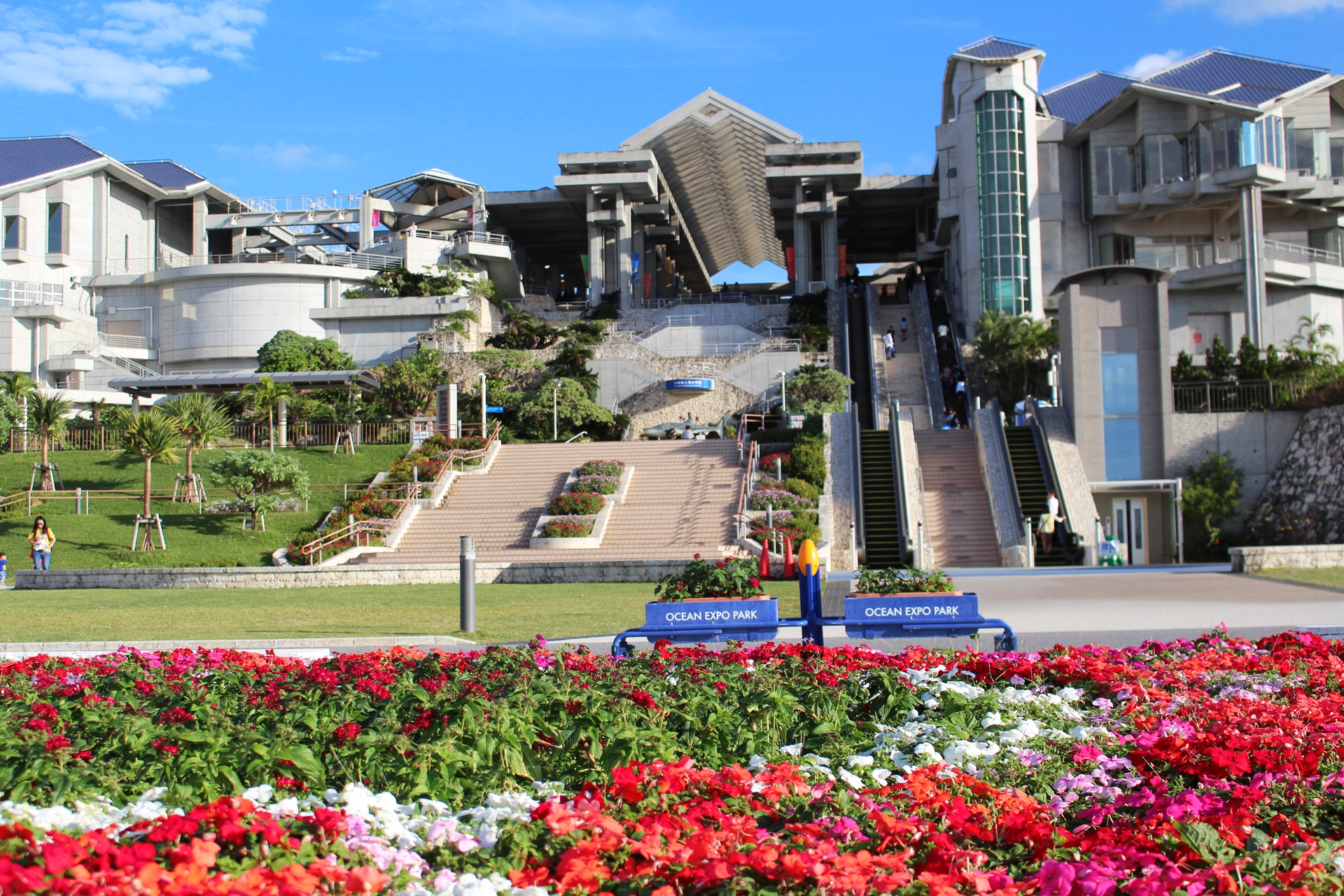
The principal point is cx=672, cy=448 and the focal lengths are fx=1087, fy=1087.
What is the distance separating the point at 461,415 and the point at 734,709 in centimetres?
3439

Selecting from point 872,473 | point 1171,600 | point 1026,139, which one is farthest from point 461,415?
point 1171,600

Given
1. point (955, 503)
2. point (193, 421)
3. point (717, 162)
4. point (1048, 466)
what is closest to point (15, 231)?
point (193, 421)

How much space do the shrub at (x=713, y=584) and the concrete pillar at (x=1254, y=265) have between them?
35022 millimetres

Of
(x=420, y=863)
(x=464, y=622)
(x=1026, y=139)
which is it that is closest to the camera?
(x=420, y=863)

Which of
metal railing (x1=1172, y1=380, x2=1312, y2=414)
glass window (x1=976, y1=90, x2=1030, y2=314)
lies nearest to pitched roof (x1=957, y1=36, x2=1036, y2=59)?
glass window (x1=976, y1=90, x2=1030, y2=314)

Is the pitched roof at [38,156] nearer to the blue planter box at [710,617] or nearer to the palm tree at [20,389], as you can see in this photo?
the palm tree at [20,389]

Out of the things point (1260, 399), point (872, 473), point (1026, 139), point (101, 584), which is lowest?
point (101, 584)

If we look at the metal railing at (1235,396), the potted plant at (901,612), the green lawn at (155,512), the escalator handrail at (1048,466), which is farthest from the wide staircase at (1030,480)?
the green lawn at (155,512)

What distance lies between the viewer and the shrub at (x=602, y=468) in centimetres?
2772

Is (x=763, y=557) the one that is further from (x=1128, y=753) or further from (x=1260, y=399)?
(x=1260, y=399)

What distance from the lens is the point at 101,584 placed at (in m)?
20.4

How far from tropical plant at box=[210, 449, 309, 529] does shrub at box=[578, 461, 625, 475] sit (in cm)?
723

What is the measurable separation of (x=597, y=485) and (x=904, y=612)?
17.3 metres

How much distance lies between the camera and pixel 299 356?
4528 cm
